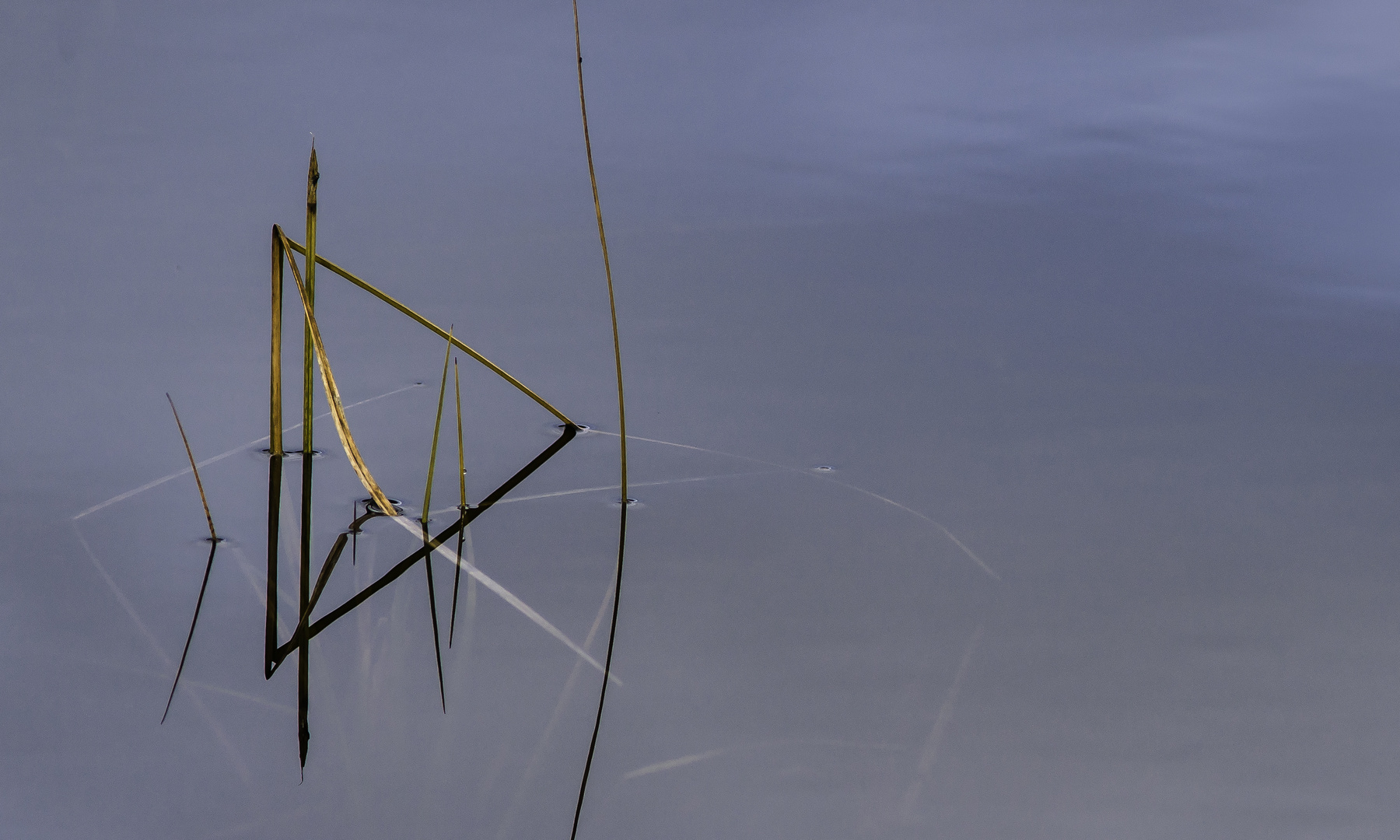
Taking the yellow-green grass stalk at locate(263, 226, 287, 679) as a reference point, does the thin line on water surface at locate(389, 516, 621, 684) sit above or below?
below

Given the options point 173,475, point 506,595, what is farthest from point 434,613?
point 173,475

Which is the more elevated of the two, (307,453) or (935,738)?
(307,453)

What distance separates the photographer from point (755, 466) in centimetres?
88

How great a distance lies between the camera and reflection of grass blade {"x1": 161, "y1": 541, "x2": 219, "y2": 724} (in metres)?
0.57

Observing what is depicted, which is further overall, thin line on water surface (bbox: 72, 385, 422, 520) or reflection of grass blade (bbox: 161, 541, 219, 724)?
thin line on water surface (bbox: 72, 385, 422, 520)

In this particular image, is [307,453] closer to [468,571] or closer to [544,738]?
[468,571]

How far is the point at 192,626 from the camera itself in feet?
2.07

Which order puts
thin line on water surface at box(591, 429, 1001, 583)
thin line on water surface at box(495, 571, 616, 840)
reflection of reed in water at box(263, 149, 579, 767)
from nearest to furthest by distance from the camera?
thin line on water surface at box(495, 571, 616, 840) < reflection of reed in water at box(263, 149, 579, 767) < thin line on water surface at box(591, 429, 1001, 583)

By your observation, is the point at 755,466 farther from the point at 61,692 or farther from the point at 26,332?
the point at 26,332

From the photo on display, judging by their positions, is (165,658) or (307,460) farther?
(307,460)

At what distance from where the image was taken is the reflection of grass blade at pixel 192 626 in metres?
0.57

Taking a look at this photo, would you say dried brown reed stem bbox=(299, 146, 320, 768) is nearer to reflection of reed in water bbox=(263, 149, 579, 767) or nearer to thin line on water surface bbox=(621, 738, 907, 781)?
reflection of reed in water bbox=(263, 149, 579, 767)

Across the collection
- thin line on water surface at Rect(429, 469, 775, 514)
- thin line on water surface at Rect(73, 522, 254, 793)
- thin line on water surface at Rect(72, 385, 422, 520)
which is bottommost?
thin line on water surface at Rect(73, 522, 254, 793)

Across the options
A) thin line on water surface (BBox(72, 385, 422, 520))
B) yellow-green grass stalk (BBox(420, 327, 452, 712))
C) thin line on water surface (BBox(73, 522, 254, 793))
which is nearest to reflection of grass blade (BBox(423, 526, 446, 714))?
yellow-green grass stalk (BBox(420, 327, 452, 712))
